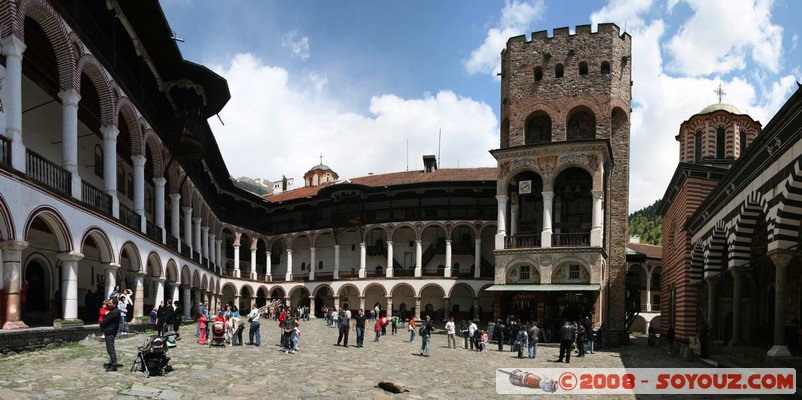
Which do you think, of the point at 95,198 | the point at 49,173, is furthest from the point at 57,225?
the point at 95,198

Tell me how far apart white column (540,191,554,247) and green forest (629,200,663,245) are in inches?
2391

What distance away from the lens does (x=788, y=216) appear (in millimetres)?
14289

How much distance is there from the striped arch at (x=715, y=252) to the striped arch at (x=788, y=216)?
26.2 ft

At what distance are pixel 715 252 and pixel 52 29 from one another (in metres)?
22.3

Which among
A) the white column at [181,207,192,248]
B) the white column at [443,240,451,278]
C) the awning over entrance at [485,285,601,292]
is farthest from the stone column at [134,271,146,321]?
the white column at [443,240,451,278]

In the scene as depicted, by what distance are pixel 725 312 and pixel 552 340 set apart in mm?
7852

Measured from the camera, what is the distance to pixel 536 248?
114ft

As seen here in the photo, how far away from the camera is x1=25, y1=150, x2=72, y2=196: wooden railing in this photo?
1467 cm

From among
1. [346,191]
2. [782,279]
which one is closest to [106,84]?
[782,279]

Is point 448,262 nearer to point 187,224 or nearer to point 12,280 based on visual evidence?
point 187,224

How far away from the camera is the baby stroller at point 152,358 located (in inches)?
492

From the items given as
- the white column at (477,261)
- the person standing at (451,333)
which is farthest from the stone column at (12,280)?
the white column at (477,261)

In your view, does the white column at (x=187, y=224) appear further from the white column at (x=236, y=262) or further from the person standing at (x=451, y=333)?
the white column at (x=236, y=262)

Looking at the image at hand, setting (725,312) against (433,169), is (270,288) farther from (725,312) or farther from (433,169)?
(725,312)
